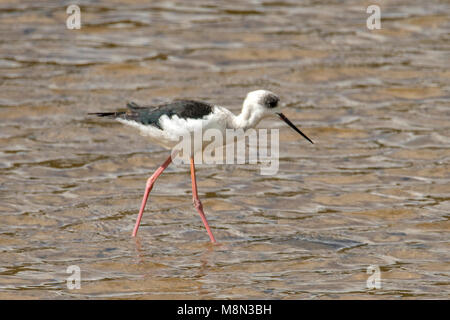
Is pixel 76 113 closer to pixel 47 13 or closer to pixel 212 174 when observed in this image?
pixel 212 174

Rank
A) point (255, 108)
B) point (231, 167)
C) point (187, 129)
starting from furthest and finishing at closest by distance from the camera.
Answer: point (231, 167)
point (255, 108)
point (187, 129)

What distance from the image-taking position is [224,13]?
52.9 feet

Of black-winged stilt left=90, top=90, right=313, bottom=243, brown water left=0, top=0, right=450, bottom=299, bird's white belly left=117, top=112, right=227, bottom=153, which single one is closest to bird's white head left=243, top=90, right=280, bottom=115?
black-winged stilt left=90, top=90, right=313, bottom=243

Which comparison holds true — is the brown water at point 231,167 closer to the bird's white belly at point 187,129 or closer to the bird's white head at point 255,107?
the bird's white belly at point 187,129

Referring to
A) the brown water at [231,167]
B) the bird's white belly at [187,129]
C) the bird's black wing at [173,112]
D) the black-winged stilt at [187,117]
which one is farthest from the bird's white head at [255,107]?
the brown water at [231,167]

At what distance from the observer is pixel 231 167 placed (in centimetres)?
1184

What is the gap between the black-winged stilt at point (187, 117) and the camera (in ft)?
30.5

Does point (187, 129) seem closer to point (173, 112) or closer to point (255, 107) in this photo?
point (173, 112)

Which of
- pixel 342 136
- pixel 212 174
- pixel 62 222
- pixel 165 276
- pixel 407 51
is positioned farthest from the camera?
pixel 407 51

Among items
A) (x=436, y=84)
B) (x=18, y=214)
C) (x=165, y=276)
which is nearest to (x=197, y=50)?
(x=436, y=84)

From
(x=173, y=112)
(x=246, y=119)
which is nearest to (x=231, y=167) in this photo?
(x=246, y=119)

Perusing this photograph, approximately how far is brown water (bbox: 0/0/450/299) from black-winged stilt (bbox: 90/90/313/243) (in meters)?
0.78

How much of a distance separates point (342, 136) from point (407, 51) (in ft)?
9.52

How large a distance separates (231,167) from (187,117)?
264 centimetres
